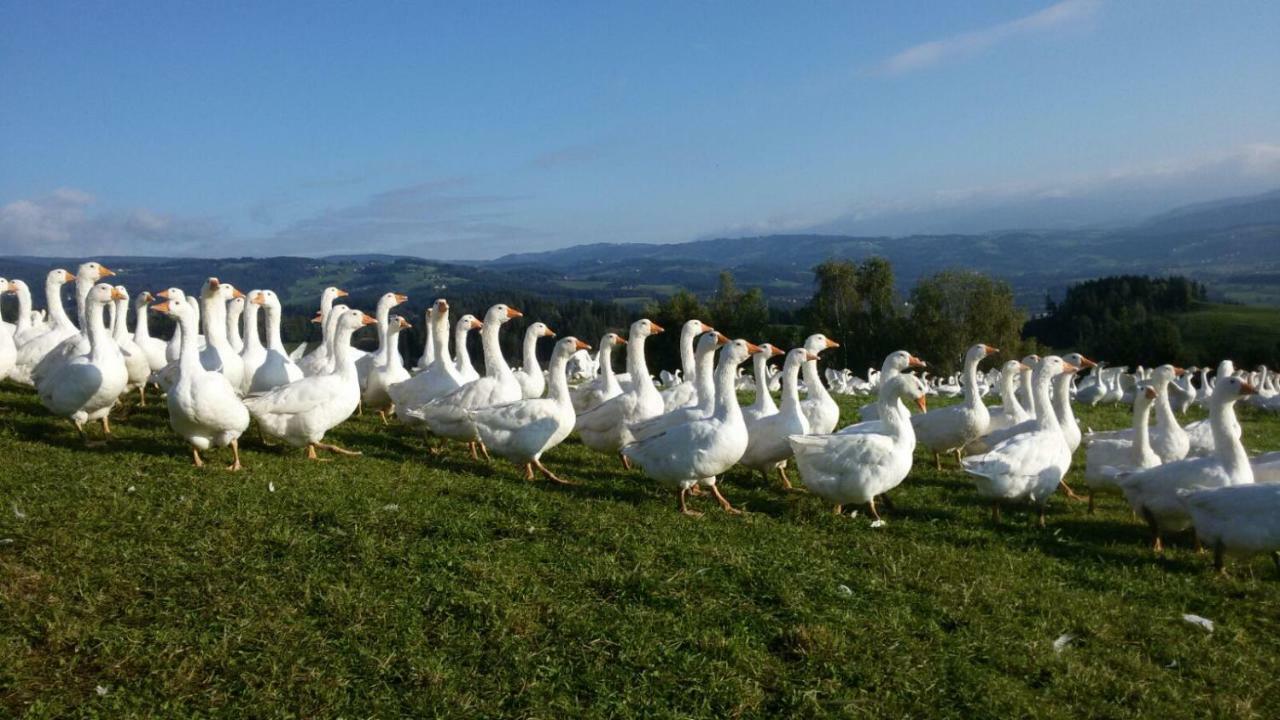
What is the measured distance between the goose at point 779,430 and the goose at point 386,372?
608 cm

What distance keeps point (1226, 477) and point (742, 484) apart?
17.5ft

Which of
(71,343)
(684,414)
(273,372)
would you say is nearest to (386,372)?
(273,372)

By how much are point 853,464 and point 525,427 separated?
4.13m

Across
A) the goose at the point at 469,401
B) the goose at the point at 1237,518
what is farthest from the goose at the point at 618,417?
the goose at the point at 1237,518

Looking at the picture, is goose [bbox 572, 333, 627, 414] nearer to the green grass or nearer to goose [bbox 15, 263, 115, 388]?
the green grass

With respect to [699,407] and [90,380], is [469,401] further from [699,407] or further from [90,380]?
[90,380]

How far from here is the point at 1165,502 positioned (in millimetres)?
8359

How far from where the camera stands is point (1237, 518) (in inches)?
293

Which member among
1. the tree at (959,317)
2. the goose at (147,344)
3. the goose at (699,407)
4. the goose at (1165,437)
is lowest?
the tree at (959,317)

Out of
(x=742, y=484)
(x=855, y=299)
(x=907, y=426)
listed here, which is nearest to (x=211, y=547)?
(x=742, y=484)

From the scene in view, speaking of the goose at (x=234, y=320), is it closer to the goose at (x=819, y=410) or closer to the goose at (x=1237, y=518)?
the goose at (x=819, y=410)

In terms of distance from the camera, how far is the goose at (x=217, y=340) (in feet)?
39.5

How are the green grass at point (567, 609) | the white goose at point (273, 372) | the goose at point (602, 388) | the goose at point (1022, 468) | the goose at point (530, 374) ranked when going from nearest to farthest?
the green grass at point (567, 609), the goose at point (1022, 468), the white goose at point (273, 372), the goose at point (530, 374), the goose at point (602, 388)

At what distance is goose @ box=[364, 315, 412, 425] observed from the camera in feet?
44.3
